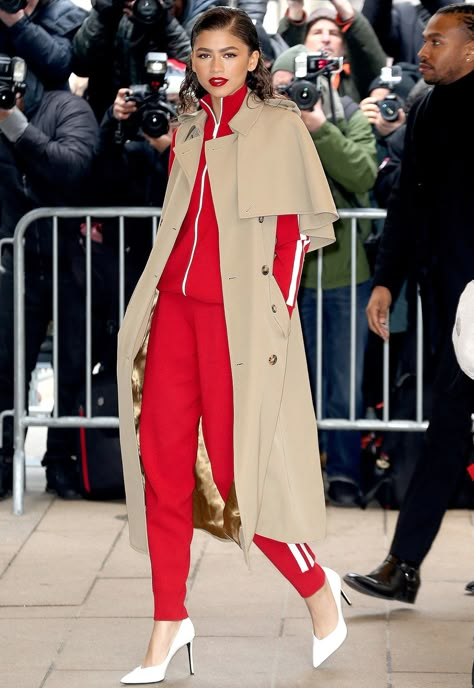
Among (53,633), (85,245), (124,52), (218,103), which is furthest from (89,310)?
(218,103)

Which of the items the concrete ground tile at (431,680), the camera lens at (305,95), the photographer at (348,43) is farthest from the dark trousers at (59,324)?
the concrete ground tile at (431,680)

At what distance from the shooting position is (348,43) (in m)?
6.67

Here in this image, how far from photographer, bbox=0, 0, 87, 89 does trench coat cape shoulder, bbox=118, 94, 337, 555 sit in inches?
112

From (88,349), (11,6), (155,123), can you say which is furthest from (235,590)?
(11,6)

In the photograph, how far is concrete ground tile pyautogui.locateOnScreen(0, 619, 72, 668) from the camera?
3.96m

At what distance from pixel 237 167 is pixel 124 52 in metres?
2.97

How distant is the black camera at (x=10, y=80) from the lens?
5.98 metres

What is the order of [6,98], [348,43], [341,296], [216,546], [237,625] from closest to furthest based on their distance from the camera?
[237,625]
[216,546]
[6,98]
[341,296]
[348,43]

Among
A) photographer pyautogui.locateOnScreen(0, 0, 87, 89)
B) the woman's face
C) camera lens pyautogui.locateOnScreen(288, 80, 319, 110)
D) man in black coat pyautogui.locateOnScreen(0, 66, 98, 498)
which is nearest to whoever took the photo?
→ the woman's face

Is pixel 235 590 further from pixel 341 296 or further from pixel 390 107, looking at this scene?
pixel 390 107

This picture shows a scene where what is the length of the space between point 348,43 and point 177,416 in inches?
134

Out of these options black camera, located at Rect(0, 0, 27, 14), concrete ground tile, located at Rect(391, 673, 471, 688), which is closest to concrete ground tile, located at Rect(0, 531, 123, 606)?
concrete ground tile, located at Rect(391, 673, 471, 688)

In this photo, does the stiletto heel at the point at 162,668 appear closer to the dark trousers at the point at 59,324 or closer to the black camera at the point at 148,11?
the dark trousers at the point at 59,324

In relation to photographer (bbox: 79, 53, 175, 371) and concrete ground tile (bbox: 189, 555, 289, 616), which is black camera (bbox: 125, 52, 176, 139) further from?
concrete ground tile (bbox: 189, 555, 289, 616)
